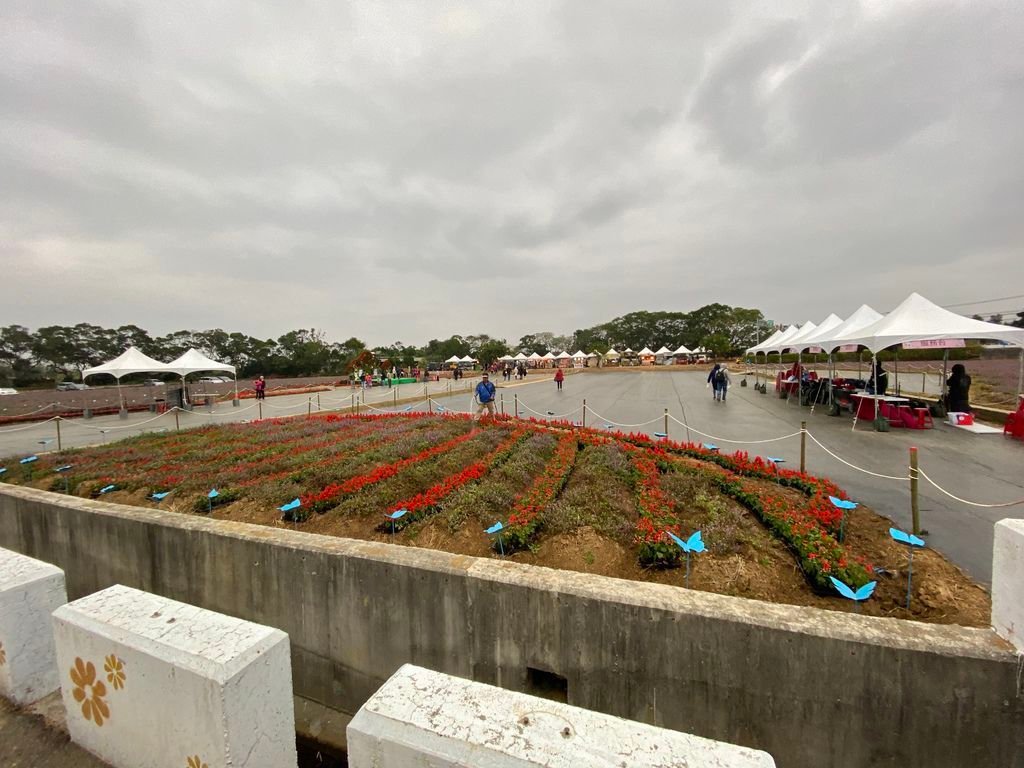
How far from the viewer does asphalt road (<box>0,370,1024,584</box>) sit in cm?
555

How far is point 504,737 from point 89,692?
2.33 m

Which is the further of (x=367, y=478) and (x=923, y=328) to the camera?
(x=923, y=328)

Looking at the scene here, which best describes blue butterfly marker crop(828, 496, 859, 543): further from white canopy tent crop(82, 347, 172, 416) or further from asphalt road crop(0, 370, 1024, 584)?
white canopy tent crop(82, 347, 172, 416)

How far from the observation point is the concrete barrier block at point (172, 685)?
70.2 inches

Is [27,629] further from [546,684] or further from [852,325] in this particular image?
[852,325]

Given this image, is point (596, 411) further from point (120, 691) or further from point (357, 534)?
point (120, 691)

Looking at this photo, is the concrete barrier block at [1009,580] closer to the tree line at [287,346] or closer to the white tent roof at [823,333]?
the white tent roof at [823,333]

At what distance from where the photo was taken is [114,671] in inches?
80.7

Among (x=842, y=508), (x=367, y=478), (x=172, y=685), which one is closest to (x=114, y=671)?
(x=172, y=685)

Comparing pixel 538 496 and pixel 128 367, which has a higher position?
pixel 128 367

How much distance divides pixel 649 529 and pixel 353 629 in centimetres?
311

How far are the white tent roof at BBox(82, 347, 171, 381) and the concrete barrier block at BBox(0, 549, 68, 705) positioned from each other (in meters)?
20.9

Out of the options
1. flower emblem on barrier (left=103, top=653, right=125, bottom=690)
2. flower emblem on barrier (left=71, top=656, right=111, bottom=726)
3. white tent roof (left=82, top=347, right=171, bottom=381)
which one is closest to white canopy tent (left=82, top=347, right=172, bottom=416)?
white tent roof (left=82, top=347, right=171, bottom=381)

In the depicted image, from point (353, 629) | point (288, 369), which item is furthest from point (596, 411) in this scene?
point (288, 369)
